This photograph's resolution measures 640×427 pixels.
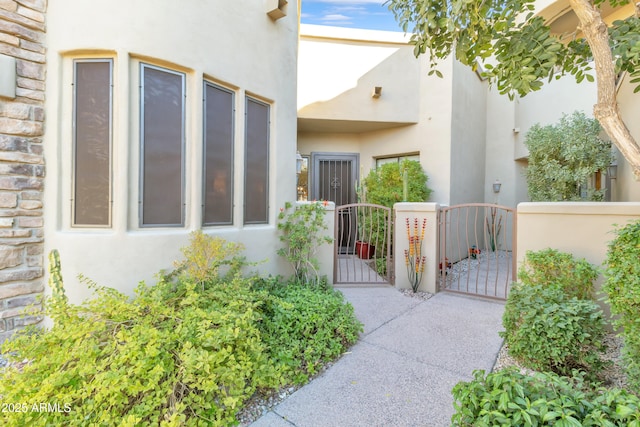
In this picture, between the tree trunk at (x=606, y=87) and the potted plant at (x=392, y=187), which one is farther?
the potted plant at (x=392, y=187)

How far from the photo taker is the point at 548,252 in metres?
3.85

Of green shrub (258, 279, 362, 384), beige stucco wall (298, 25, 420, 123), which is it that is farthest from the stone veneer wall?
beige stucco wall (298, 25, 420, 123)

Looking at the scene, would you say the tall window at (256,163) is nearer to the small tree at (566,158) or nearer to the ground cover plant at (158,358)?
the ground cover plant at (158,358)

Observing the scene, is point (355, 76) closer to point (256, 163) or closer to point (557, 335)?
point (256, 163)

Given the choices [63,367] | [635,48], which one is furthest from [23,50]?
[635,48]

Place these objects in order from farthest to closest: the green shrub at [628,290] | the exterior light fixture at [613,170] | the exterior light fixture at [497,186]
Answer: the exterior light fixture at [497,186] < the exterior light fixture at [613,170] < the green shrub at [628,290]

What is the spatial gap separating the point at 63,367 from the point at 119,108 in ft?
8.11

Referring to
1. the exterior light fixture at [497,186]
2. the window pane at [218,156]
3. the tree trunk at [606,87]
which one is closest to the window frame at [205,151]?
the window pane at [218,156]

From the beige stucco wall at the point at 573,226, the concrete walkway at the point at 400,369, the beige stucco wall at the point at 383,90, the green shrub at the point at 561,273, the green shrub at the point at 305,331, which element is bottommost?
the concrete walkway at the point at 400,369

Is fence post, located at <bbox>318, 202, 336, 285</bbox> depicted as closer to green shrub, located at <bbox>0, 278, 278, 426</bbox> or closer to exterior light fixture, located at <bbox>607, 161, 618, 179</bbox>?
green shrub, located at <bbox>0, 278, 278, 426</bbox>

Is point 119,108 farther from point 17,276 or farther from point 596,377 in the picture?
point 596,377

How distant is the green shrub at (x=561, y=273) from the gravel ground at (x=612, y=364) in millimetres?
549

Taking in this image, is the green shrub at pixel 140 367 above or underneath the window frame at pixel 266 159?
underneath

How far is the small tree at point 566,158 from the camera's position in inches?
253
